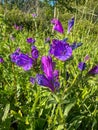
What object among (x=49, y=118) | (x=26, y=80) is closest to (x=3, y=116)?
(x=49, y=118)

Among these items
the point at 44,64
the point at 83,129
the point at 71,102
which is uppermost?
the point at 44,64

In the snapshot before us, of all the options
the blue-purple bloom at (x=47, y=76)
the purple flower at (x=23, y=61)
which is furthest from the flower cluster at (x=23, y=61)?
the blue-purple bloom at (x=47, y=76)

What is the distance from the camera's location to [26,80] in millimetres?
2354

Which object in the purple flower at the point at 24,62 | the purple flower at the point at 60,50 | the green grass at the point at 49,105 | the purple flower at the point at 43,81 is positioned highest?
the purple flower at the point at 60,50

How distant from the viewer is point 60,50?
58.7 inches

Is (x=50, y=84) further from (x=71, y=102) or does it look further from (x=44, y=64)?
(x=71, y=102)

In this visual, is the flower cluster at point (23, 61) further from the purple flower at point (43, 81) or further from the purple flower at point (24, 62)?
the purple flower at point (43, 81)

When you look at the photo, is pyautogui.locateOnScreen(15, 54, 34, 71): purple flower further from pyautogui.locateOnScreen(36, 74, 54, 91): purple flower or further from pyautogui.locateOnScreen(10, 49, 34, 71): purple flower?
pyautogui.locateOnScreen(36, 74, 54, 91): purple flower

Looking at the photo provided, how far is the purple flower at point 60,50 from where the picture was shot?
1487mm

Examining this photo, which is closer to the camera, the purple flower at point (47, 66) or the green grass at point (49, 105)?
the purple flower at point (47, 66)

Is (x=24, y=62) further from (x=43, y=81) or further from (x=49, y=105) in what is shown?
(x=49, y=105)

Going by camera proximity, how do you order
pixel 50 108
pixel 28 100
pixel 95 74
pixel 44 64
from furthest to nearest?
pixel 28 100, pixel 50 108, pixel 95 74, pixel 44 64

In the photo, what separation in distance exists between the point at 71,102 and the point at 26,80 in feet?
2.51

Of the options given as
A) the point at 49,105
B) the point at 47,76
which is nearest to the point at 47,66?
the point at 47,76
